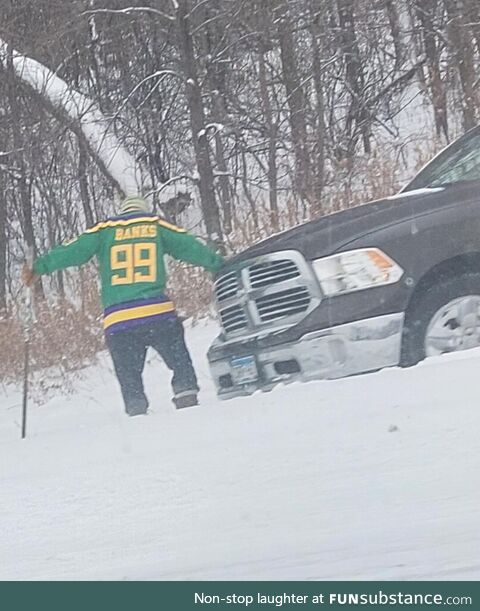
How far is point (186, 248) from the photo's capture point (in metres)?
6.68

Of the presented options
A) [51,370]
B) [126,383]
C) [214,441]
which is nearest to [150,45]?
[51,370]

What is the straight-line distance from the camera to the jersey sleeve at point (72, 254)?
262 inches

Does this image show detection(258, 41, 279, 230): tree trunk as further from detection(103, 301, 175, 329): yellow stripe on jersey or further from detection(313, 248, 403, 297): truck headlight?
detection(313, 248, 403, 297): truck headlight

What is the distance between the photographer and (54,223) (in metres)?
20.5

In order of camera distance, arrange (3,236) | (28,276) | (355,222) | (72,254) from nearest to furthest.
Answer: (355,222), (72,254), (28,276), (3,236)

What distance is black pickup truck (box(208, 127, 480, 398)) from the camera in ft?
18.5

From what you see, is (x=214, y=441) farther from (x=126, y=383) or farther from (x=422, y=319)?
(x=126, y=383)

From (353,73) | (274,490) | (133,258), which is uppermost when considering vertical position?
(353,73)

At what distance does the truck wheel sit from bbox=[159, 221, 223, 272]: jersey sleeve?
1451 millimetres

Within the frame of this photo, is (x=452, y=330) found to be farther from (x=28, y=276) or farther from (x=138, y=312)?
(x=28, y=276)

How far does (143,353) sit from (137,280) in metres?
0.47

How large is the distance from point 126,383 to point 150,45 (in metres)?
13.5
